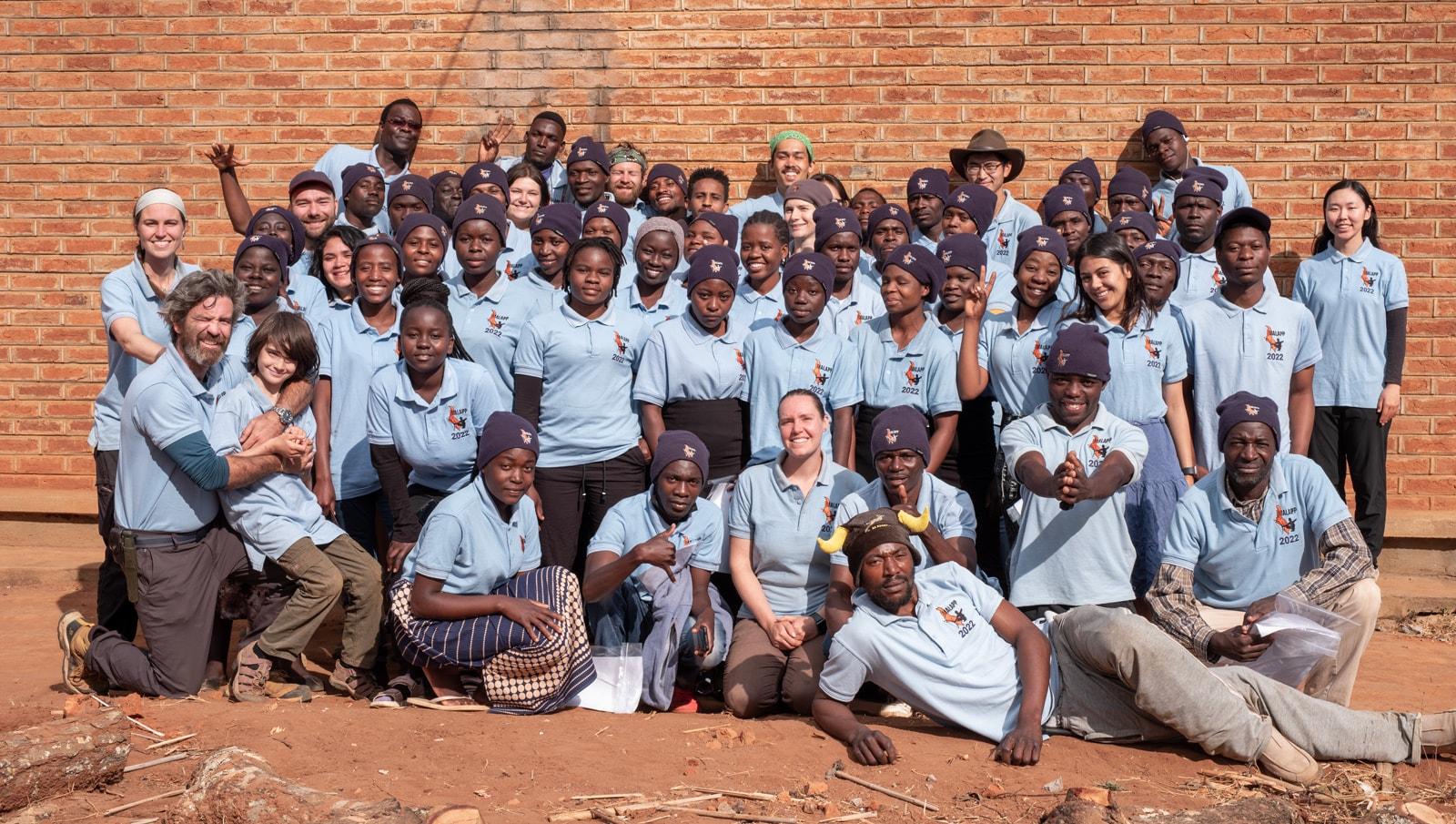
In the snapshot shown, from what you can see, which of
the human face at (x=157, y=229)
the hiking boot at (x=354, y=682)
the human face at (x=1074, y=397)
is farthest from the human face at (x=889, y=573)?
the human face at (x=157, y=229)

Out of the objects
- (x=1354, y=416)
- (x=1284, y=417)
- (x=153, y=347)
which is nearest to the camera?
(x=153, y=347)

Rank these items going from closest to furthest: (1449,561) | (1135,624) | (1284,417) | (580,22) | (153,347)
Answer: (1135,624) → (153,347) → (1284,417) → (1449,561) → (580,22)

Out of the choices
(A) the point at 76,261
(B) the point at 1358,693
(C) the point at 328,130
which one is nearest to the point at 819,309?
(B) the point at 1358,693

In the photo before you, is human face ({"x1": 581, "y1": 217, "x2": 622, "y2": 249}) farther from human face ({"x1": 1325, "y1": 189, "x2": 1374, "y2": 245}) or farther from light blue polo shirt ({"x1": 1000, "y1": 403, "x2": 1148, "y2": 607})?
human face ({"x1": 1325, "y1": 189, "x2": 1374, "y2": 245})

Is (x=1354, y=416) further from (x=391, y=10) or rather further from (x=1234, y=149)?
(x=391, y=10)

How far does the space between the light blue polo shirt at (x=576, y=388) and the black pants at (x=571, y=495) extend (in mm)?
45

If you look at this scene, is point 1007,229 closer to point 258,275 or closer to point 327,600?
point 258,275

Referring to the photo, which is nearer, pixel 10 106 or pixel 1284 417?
pixel 1284 417

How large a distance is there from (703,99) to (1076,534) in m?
4.46

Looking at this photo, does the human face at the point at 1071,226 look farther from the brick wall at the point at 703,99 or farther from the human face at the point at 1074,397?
the human face at the point at 1074,397

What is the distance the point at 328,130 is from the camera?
9383mm

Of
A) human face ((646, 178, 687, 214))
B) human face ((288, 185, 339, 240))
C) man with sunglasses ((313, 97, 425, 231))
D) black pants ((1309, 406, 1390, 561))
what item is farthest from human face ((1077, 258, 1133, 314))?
man with sunglasses ((313, 97, 425, 231))

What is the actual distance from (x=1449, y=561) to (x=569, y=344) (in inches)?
211

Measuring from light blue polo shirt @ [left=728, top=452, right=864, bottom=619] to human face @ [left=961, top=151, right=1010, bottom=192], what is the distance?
297cm
